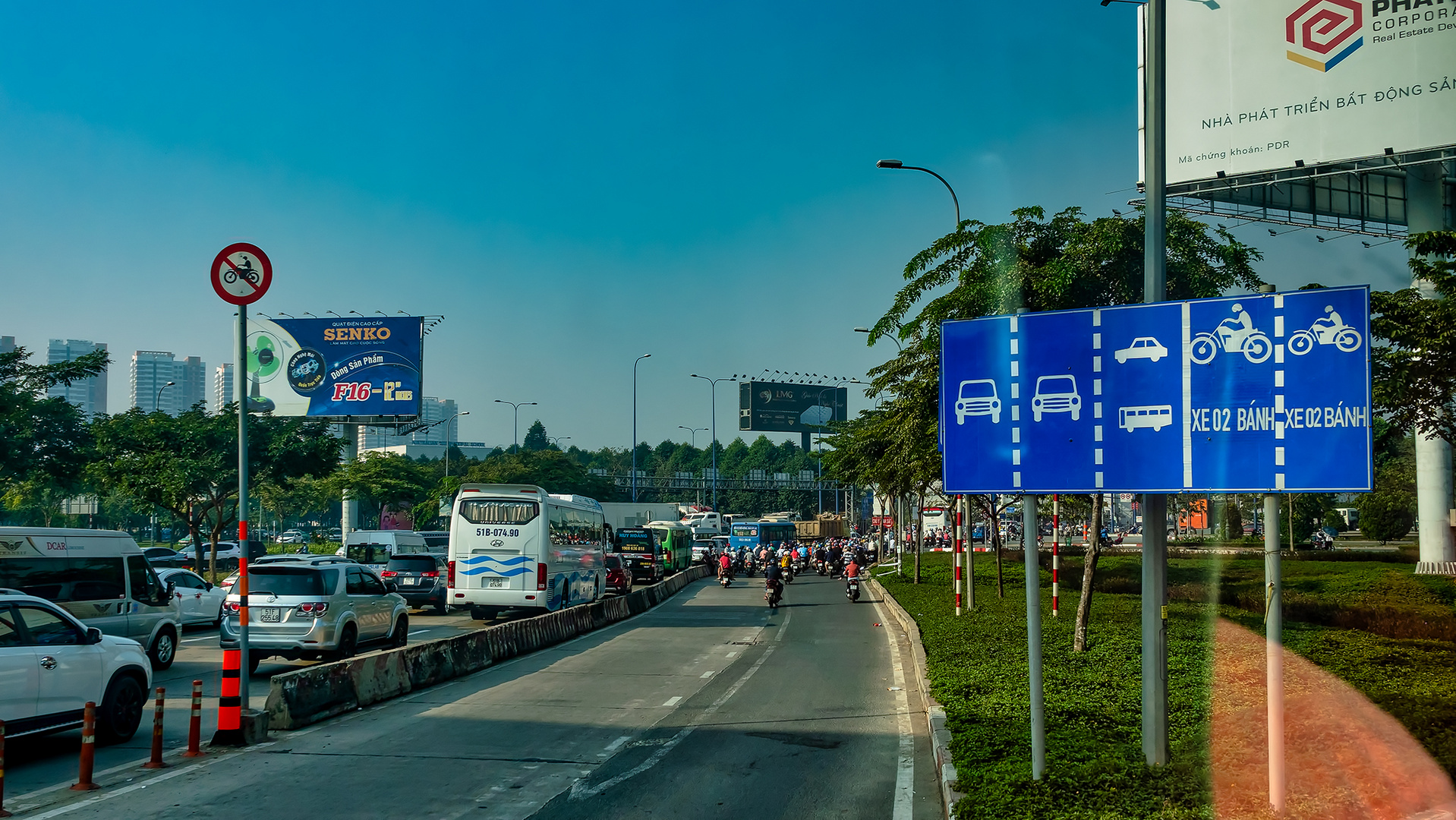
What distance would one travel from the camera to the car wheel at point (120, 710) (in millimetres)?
10875

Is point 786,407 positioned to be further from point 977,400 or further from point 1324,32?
point 977,400

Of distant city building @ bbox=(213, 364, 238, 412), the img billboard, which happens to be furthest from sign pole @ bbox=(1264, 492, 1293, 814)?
distant city building @ bbox=(213, 364, 238, 412)

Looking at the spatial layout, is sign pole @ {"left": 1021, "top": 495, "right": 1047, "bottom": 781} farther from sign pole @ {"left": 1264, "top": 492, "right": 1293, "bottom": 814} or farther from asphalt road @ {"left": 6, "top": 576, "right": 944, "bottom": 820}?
sign pole @ {"left": 1264, "top": 492, "right": 1293, "bottom": 814}

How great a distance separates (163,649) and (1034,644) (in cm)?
1469

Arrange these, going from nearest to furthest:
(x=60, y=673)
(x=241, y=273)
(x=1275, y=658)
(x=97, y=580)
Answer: (x=1275, y=658) → (x=60, y=673) → (x=241, y=273) → (x=97, y=580)

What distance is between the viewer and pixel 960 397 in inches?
339

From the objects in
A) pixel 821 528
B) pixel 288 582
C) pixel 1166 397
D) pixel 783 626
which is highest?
pixel 1166 397

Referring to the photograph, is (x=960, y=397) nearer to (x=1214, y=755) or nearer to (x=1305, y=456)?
(x=1305, y=456)

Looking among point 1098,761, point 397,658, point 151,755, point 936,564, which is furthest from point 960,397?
point 936,564

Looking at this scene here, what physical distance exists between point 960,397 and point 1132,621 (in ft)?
44.9

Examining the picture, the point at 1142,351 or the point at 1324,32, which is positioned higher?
the point at 1324,32

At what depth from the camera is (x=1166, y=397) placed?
7.80 m

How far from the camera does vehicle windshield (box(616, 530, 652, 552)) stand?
46062 millimetres

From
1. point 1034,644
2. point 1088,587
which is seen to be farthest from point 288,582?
point 1034,644
